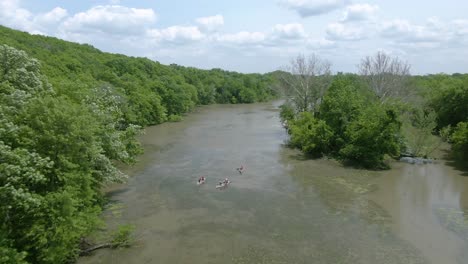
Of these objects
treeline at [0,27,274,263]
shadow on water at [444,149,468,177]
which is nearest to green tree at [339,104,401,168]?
shadow on water at [444,149,468,177]

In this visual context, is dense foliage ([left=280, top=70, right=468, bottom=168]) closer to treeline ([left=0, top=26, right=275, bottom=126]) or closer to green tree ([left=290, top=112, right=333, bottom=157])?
green tree ([left=290, top=112, right=333, bottom=157])

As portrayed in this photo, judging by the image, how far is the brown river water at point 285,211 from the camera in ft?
A: 59.4

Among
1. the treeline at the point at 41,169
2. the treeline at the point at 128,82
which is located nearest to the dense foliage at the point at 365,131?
the treeline at the point at 128,82

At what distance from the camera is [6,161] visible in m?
12.3

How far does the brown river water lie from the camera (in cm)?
1809

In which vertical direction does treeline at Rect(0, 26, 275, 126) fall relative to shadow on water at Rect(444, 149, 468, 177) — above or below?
above

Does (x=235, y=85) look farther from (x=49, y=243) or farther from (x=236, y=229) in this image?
(x=49, y=243)

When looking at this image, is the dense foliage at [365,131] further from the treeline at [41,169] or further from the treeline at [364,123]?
the treeline at [41,169]

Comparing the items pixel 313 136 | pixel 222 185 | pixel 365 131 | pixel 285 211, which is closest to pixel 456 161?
pixel 365 131

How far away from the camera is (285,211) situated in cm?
2339

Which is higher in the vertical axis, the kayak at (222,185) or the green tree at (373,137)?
the green tree at (373,137)

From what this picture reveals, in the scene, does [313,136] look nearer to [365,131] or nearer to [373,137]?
[365,131]

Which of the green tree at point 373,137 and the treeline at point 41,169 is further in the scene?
the green tree at point 373,137

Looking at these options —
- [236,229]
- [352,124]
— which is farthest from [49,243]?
[352,124]
